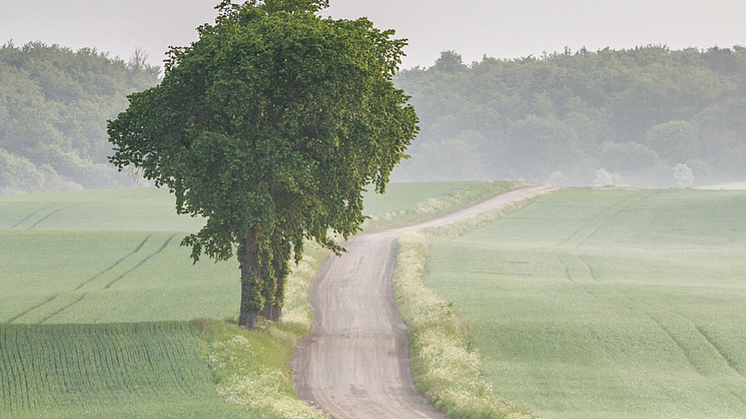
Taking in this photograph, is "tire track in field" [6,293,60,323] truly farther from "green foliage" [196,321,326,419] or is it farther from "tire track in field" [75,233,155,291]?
"green foliage" [196,321,326,419]

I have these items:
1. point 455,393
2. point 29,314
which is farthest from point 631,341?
point 29,314

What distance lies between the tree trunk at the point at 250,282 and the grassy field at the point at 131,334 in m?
0.75

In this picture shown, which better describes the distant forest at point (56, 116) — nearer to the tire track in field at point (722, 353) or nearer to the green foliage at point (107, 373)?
the green foliage at point (107, 373)

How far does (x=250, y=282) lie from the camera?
90.6 feet

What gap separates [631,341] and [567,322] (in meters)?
2.73

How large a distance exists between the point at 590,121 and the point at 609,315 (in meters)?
143

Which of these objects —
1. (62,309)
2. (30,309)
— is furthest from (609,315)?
(30,309)

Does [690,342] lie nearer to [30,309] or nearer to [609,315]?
[609,315]

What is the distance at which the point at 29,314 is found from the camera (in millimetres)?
33562

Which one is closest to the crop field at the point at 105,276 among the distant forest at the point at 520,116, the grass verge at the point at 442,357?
the grass verge at the point at 442,357

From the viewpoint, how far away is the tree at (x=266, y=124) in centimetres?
2491

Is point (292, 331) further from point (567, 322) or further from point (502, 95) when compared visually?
point (502, 95)

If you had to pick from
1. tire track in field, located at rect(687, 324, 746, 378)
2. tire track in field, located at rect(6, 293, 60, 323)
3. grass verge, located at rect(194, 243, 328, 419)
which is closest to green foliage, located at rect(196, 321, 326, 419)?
grass verge, located at rect(194, 243, 328, 419)

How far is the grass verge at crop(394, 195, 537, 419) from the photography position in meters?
20.8
